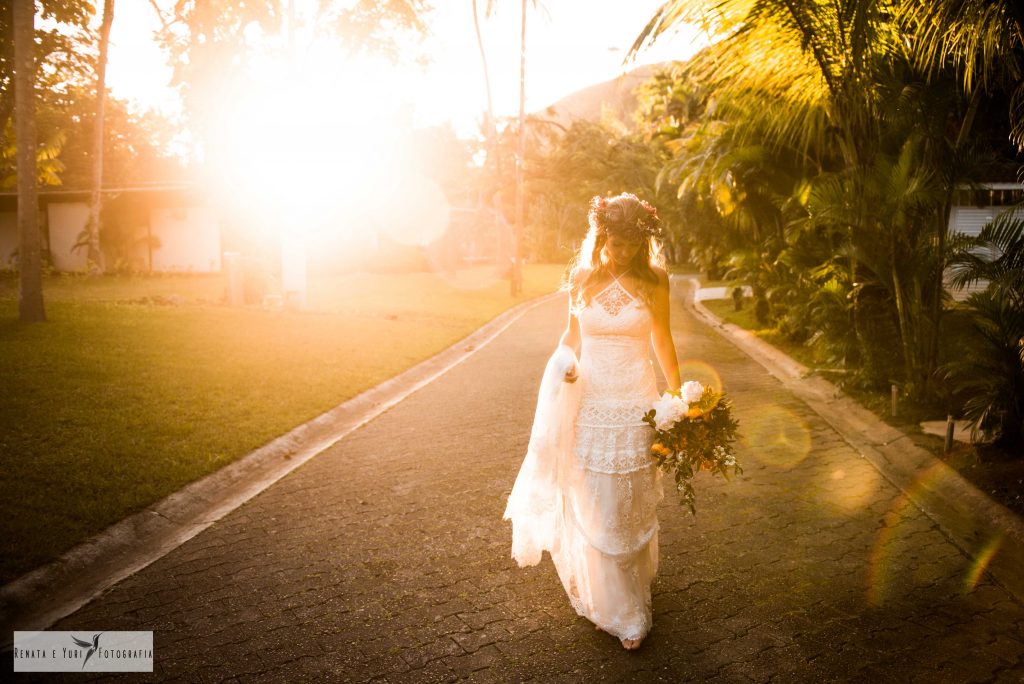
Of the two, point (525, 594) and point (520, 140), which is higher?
point (520, 140)

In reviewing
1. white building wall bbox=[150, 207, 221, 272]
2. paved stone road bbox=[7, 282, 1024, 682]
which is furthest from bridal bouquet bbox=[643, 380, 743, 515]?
white building wall bbox=[150, 207, 221, 272]

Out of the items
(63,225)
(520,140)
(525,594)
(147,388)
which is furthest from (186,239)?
(525,594)

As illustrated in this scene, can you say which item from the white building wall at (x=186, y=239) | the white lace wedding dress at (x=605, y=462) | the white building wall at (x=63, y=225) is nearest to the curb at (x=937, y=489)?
the white lace wedding dress at (x=605, y=462)

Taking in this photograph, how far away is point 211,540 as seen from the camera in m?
5.54

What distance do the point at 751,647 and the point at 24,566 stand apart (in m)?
4.42

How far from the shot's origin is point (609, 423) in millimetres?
4172

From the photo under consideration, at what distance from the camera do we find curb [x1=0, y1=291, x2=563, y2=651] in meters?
4.51

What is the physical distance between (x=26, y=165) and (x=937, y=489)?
15901mm

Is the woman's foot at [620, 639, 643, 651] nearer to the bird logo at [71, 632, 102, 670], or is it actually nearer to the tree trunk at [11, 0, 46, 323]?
the bird logo at [71, 632, 102, 670]

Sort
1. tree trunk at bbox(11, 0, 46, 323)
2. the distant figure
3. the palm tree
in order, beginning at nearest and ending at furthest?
the palm tree → tree trunk at bbox(11, 0, 46, 323) → the distant figure

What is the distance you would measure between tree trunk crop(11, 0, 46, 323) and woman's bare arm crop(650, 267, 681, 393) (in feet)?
44.4

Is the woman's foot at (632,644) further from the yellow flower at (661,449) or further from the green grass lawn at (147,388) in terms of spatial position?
the green grass lawn at (147,388)

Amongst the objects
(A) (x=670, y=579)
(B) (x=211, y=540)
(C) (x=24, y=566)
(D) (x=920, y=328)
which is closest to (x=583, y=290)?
(A) (x=670, y=579)

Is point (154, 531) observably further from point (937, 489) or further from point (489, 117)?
point (489, 117)
